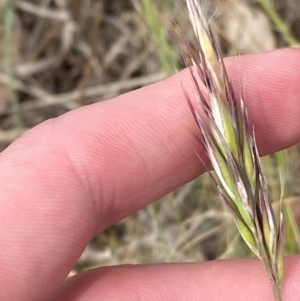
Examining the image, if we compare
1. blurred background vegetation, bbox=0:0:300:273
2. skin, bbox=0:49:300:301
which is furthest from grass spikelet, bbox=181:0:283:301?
blurred background vegetation, bbox=0:0:300:273

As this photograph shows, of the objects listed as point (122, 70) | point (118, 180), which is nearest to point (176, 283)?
point (118, 180)

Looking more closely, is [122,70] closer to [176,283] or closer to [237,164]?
[176,283]

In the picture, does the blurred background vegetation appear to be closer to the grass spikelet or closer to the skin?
the skin

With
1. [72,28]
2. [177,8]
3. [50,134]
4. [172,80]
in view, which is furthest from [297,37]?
[50,134]

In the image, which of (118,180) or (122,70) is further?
(122,70)

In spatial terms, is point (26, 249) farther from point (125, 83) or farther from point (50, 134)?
point (125, 83)

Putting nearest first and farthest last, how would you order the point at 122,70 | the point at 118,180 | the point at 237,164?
1. the point at 237,164
2. the point at 118,180
3. the point at 122,70
